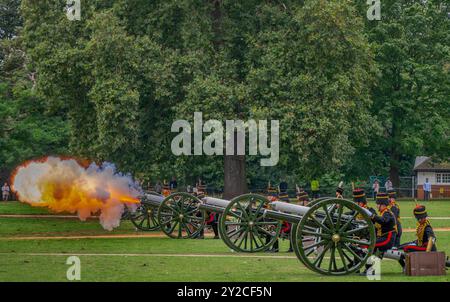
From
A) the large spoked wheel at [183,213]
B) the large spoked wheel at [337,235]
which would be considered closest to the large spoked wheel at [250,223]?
the large spoked wheel at [183,213]

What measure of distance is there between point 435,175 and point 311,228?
6224cm

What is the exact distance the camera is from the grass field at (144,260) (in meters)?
22.3

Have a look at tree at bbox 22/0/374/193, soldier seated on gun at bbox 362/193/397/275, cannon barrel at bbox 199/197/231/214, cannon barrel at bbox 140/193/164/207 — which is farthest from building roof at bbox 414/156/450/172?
soldier seated on gun at bbox 362/193/397/275

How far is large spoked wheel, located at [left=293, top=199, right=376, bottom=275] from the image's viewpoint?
22203 mm

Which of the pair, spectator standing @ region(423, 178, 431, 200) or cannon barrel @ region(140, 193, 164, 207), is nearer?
cannon barrel @ region(140, 193, 164, 207)

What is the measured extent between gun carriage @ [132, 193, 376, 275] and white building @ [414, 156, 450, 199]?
50.0 m

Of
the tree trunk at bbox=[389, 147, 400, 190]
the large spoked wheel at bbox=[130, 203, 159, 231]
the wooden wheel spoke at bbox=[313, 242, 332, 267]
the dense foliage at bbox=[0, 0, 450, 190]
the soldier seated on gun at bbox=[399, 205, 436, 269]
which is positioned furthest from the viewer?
the tree trunk at bbox=[389, 147, 400, 190]

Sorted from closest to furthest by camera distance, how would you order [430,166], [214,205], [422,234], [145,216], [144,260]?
[422,234] < [144,260] < [214,205] < [145,216] < [430,166]

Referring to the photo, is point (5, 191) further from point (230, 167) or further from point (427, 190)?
point (230, 167)

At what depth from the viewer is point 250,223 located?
30.0 m

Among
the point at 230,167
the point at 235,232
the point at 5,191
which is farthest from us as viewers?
the point at 5,191

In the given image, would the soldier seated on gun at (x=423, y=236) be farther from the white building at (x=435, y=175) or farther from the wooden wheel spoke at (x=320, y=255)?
the white building at (x=435, y=175)

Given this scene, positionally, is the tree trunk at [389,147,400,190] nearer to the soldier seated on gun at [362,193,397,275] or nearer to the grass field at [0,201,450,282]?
the grass field at [0,201,450,282]

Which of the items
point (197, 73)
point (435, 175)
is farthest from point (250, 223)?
point (435, 175)
